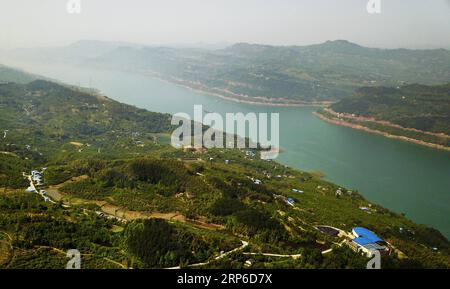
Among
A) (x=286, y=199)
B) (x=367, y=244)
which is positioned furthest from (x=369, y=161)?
(x=367, y=244)

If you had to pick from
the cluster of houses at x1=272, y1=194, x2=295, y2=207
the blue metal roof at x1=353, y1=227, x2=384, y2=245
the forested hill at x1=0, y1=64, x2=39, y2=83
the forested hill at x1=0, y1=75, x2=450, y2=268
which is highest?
the forested hill at x1=0, y1=64, x2=39, y2=83

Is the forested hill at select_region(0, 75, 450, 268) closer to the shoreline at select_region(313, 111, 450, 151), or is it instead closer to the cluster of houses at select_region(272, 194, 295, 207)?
the cluster of houses at select_region(272, 194, 295, 207)

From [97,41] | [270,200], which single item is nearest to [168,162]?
[270,200]

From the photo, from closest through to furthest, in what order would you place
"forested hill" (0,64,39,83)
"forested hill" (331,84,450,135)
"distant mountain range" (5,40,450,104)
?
1. "forested hill" (331,84,450,135)
2. "forested hill" (0,64,39,83)
3. "distant mountain range" (5,40,450,104)

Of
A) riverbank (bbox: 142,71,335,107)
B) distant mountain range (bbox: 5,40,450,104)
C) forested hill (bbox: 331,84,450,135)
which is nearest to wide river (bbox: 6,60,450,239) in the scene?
riverbank (bbox: 142,71,335,107)

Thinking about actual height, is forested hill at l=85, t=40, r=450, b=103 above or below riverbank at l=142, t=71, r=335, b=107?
above

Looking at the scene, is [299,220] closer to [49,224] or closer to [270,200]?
[270,200]
